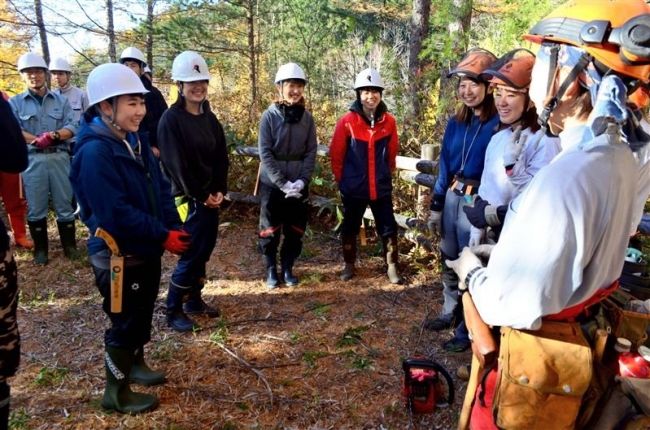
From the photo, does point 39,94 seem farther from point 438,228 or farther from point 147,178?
point 438,228

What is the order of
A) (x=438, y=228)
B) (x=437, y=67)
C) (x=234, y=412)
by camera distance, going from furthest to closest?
1. (x=437, y=67)
2. (x=438, y=228)
3. (x=234, y=412)

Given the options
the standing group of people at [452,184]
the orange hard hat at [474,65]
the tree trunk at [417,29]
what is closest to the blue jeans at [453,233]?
the standing group of people at [452,184]

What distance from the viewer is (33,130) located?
545 centimetres

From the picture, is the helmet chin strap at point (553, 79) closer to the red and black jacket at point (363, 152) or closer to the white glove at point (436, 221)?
the white glove at point (436, 221)

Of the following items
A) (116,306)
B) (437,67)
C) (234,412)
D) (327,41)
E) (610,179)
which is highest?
(327,41)

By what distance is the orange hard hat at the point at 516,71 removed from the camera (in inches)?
110

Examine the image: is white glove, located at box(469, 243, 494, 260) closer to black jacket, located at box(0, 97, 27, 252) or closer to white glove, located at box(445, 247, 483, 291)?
white glove, located at box(445, 247, 483, 291)

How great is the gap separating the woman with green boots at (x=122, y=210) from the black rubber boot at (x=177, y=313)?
3.40 ft

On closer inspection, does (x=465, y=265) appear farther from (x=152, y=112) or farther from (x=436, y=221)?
(x=152, y=112)

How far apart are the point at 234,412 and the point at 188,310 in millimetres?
1514

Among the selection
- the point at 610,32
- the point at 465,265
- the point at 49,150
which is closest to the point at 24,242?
the point at 49,150

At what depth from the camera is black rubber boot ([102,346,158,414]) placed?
2.84m

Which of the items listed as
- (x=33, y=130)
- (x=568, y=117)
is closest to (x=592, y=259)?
(x=568, y=117)

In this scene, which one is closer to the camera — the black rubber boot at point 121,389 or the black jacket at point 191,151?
the black rubber boot at point 121,389
